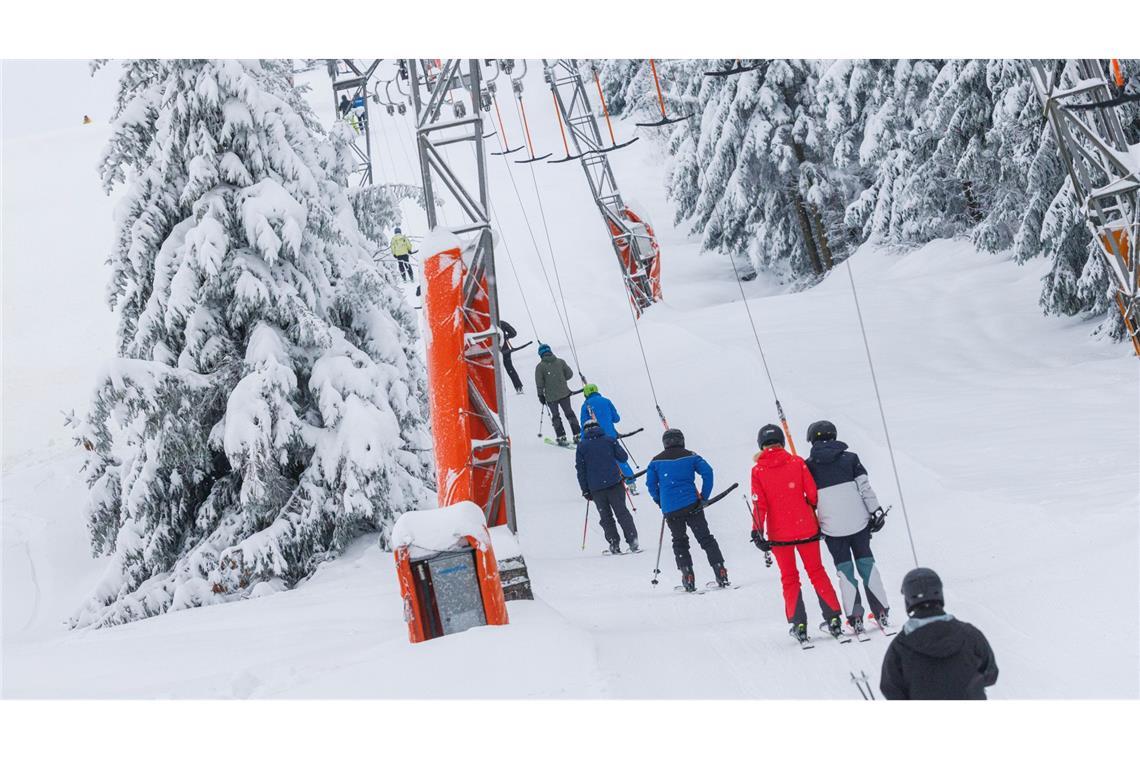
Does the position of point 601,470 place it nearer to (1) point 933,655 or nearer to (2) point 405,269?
(1) point 933,655

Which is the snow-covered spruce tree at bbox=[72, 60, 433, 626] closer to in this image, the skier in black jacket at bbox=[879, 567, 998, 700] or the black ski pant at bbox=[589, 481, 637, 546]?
the black ski pant at bbox=[589, 481, 637, 546]

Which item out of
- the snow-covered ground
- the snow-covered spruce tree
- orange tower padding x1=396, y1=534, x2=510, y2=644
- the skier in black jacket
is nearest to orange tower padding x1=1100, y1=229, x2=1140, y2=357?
the snow-covered ground

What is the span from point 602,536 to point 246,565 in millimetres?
4007

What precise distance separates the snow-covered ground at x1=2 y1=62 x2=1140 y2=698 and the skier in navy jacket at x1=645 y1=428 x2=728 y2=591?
404 mm

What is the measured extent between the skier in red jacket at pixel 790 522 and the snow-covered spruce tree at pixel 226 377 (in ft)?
19.3

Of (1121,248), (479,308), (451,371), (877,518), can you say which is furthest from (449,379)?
(1121,248)

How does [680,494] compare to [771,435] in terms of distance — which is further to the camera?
[680,494]

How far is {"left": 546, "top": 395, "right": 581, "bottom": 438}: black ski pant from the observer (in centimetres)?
1513

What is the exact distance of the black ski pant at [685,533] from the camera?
29.1 ft

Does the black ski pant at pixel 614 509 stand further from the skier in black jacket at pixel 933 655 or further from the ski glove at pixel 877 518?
the skier in black jacket at pixel 933 655

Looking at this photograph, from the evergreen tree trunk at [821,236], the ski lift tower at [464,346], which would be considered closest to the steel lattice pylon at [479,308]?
the ski lift tower at [464,346]

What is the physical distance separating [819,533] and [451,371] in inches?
139

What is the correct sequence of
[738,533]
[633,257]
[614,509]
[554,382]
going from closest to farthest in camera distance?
[614,509] → [738,533] → [554,382] → [633,257]

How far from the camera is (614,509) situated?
35.9ft
